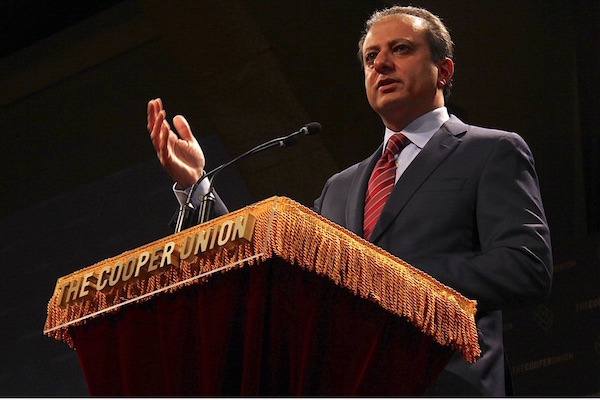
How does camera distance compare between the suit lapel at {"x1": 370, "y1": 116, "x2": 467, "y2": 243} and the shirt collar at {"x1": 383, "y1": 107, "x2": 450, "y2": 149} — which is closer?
the suit lapel at {"x1": 370, "y1": 116, "x2": 467, "y2": 243}

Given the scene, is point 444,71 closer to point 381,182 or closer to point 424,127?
point 424,127

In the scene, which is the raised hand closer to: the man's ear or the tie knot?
the tie knot

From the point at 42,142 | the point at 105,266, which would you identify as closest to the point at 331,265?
the point at 105,266

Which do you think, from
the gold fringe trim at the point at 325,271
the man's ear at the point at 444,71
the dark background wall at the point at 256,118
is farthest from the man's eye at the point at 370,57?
the dark background wall at the point at 256,118

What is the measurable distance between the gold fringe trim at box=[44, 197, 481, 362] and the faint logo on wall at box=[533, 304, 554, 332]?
1.84 metres

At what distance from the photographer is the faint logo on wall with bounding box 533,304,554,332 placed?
3326mm

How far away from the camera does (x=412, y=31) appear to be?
7.02 ft

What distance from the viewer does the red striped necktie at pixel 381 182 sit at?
192 cm

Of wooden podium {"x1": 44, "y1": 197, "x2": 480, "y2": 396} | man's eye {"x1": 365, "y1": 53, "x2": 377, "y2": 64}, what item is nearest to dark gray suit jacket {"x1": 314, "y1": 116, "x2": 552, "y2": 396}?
wooden podium {"x1": 44, "y1": 197, "x2": 480, "y2": 396}

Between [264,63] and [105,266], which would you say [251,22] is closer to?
[264,63]

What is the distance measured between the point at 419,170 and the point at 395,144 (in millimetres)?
164

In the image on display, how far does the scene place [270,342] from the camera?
148 centimetres

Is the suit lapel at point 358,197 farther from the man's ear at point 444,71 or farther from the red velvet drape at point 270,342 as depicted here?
the red velvet drape at point 270,342

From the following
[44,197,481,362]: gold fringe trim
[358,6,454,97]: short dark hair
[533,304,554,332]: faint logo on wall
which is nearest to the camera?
[44,197,481,362]: gold fringe trim
